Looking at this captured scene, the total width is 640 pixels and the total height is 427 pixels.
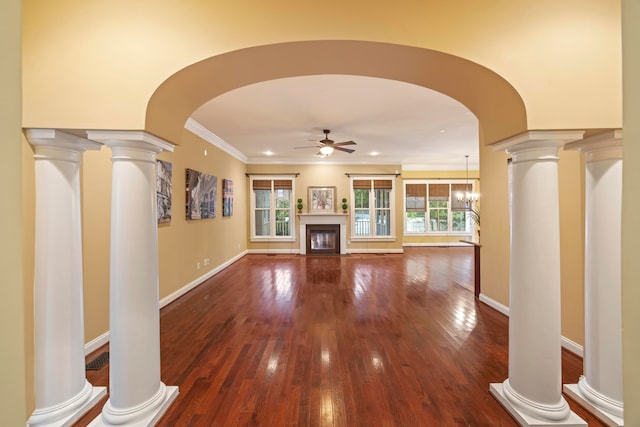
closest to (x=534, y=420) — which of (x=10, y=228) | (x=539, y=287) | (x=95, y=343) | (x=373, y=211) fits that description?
(x=539, y=287)

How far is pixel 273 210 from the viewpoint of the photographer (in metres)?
8.30

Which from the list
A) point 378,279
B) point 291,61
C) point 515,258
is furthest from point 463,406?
point 378,279

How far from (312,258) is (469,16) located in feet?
21.5

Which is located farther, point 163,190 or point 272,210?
point 272,210

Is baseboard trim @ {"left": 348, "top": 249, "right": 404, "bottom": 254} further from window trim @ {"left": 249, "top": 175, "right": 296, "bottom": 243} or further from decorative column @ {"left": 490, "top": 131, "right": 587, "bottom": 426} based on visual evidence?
decorative column @ {"left": 490, "top": 131, "right": 587, "bottom": 426}

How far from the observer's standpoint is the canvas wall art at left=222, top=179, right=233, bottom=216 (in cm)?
618

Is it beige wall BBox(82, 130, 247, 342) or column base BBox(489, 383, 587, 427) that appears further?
beige wall BBox(82, 130, 247, 342)

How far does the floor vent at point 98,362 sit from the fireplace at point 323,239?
19.1 ft

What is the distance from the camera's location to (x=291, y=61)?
1806 mm

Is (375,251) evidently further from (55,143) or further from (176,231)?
(55,143)

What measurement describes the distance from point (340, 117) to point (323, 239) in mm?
4476

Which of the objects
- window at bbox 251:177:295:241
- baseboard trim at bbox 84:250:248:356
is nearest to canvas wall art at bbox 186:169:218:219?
baseboard trim at bbox 84:250:248:356

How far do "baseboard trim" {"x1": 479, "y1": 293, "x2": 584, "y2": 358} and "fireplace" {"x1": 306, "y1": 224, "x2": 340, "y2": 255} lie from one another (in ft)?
15.0

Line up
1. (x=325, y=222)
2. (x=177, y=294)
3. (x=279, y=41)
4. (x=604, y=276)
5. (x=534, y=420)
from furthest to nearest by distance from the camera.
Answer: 1. (x=325, y=222)
2. (x=177, y=294)
3. (x=604, y=276)
4. (x=534, y=420)
5. (x=279, y=41)
